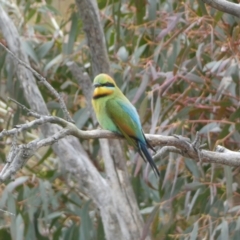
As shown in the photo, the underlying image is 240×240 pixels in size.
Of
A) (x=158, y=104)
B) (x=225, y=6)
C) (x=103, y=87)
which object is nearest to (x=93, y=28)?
(x=158, y=104)

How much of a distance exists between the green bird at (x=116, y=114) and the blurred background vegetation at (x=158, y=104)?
0.29 meters

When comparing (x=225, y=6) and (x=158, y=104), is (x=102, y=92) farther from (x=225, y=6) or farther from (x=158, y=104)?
(x=225, y=6)

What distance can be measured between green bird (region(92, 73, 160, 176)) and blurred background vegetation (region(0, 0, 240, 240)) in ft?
0.94

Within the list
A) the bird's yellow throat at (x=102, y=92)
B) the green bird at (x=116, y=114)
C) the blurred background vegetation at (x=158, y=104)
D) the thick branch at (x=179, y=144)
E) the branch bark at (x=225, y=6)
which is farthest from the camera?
the blurred background vegetation at (x=158, y=104)

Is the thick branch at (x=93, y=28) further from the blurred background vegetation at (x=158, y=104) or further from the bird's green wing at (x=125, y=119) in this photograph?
the bird's green wing at (x=125, y=119)

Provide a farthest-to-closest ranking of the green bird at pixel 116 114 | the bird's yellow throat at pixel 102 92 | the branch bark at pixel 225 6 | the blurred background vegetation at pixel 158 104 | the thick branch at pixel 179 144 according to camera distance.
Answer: the blurred background vegetation at pixel 158 104 → the bird's yellow throat at pixel 102 92 → the green bird at pixel 116 114 → the branch bark at pixel 225 6 → the thick branch at pixel 179 144

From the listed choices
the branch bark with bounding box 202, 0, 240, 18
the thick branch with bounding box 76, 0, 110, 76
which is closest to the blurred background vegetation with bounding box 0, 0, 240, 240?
the thick branch with bounding box 76, 0, 110, 76

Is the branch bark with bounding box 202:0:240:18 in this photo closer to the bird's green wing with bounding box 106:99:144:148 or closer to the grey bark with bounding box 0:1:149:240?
the bird's green wing with bounding box 106:99:144:148

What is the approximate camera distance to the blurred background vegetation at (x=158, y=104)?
2791 millimetres

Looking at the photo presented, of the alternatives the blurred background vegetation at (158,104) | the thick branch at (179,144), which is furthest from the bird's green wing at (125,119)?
the blurred background vegetation at (158,104)

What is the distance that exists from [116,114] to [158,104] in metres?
0.43

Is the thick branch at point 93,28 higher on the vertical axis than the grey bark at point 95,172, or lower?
higher

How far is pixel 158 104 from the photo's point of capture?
267cm

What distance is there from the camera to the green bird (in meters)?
2.13
